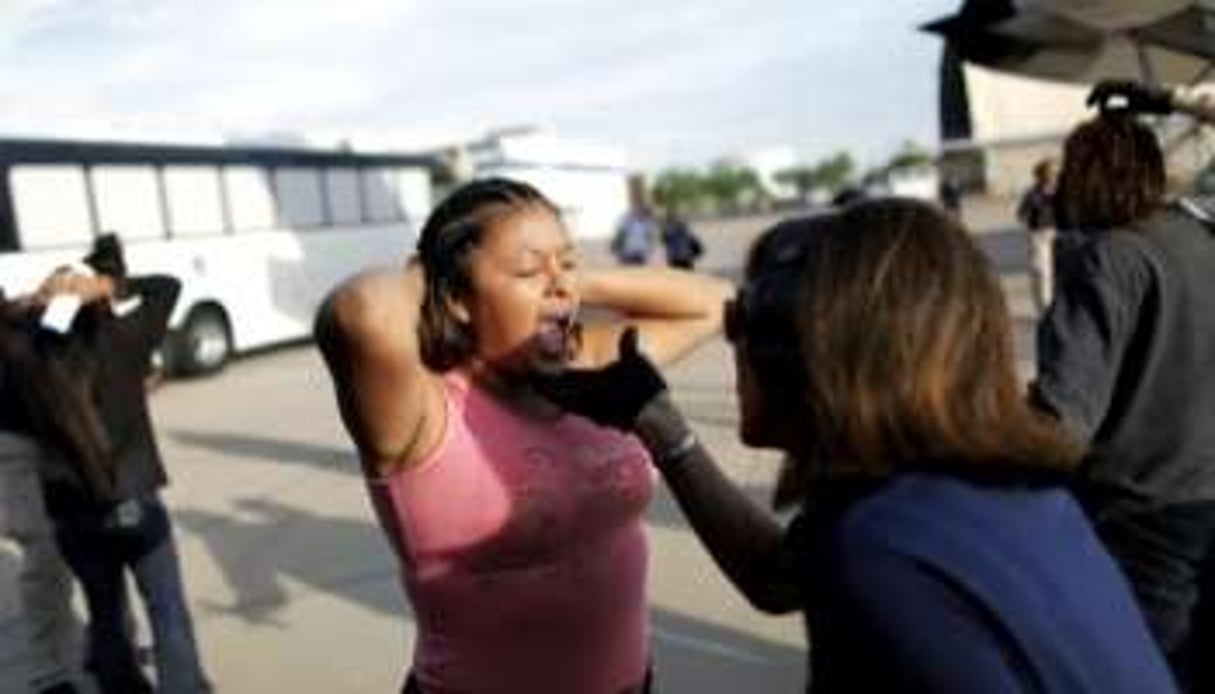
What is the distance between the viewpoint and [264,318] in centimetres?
2278

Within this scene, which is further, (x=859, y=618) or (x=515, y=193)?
(x=515, y=193)

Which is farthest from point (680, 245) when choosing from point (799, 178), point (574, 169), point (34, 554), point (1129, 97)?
point (799, 178)

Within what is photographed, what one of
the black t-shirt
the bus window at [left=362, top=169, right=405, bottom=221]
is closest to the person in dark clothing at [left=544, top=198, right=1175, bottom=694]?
the black t-shirt

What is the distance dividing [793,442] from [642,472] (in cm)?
108

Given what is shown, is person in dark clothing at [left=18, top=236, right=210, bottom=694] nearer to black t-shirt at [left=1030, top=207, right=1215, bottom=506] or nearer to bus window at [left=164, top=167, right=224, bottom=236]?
black t-shirt at [left=1030, top=207, right=1215, bottom=506]

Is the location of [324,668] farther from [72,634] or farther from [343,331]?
[343,331]

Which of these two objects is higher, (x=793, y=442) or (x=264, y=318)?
(x=793, y=442)

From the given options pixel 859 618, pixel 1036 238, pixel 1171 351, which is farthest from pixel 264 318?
pixel 859 618

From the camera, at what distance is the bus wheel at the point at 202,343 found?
20578 mm

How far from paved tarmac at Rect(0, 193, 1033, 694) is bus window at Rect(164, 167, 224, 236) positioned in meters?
6.51

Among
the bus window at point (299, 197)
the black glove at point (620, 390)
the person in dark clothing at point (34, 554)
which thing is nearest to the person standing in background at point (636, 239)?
the bus window at point (299, 197)

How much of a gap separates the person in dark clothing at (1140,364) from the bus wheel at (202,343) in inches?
706

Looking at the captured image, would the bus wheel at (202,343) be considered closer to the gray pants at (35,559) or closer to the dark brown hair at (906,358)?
the gray pants at (35,559)

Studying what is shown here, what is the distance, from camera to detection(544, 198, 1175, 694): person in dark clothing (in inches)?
66.6
